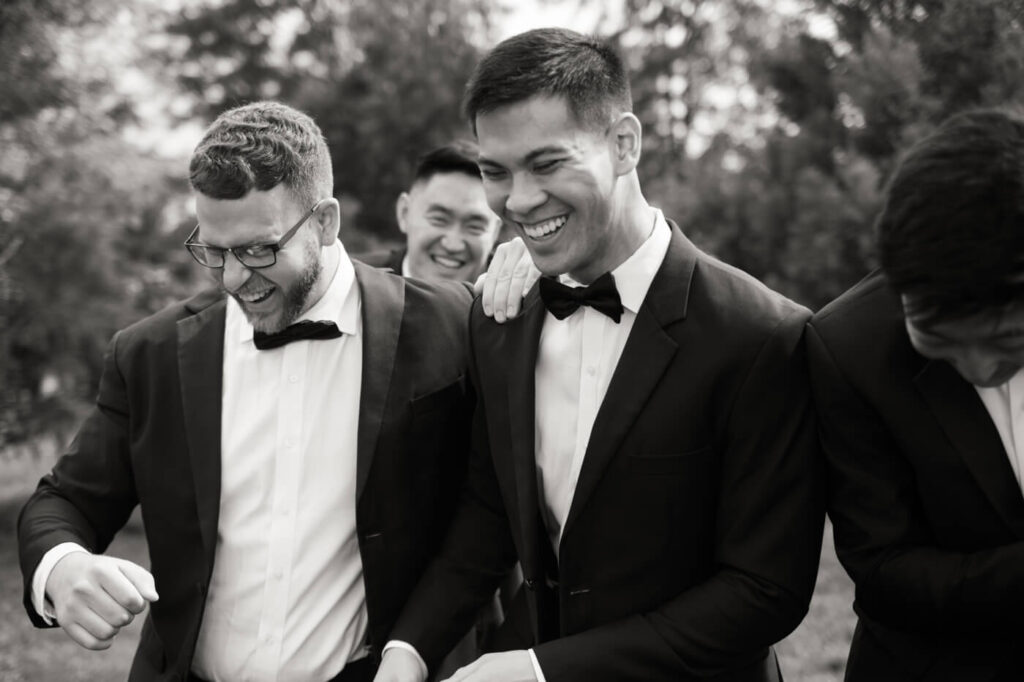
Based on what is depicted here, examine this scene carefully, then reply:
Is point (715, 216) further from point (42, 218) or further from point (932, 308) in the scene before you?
point (42, 218)

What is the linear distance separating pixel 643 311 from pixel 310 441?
3.44 ft

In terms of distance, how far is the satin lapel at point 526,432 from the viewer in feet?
8.73

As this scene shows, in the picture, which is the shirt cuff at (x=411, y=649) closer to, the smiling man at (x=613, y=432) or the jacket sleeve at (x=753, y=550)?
the smiling man at (x=613, y=432)

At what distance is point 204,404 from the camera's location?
2980mm

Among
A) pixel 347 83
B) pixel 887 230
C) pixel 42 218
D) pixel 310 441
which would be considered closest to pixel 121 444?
pixel 310 441

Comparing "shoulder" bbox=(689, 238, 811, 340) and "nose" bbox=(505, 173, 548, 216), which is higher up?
"nose" bbox=(505, 173, 548, 216)

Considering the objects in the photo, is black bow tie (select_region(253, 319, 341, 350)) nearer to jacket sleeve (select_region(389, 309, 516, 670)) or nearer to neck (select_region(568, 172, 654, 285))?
jacket sleeve (select_region(389, 309, 516, 670))

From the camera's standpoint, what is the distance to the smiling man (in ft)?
8.03

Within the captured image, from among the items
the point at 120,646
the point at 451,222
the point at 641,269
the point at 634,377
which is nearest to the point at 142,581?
the point at 634,377

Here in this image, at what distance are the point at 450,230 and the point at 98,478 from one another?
A: 2538 mm

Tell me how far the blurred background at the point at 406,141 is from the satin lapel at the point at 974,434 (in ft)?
6.22

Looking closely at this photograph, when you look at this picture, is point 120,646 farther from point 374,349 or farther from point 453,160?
point 374,349

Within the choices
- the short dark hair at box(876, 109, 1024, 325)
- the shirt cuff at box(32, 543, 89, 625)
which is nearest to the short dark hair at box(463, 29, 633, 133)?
the short dark hair at box(876, 109, 1024, 325)

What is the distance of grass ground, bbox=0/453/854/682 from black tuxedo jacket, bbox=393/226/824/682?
3.67 metres
